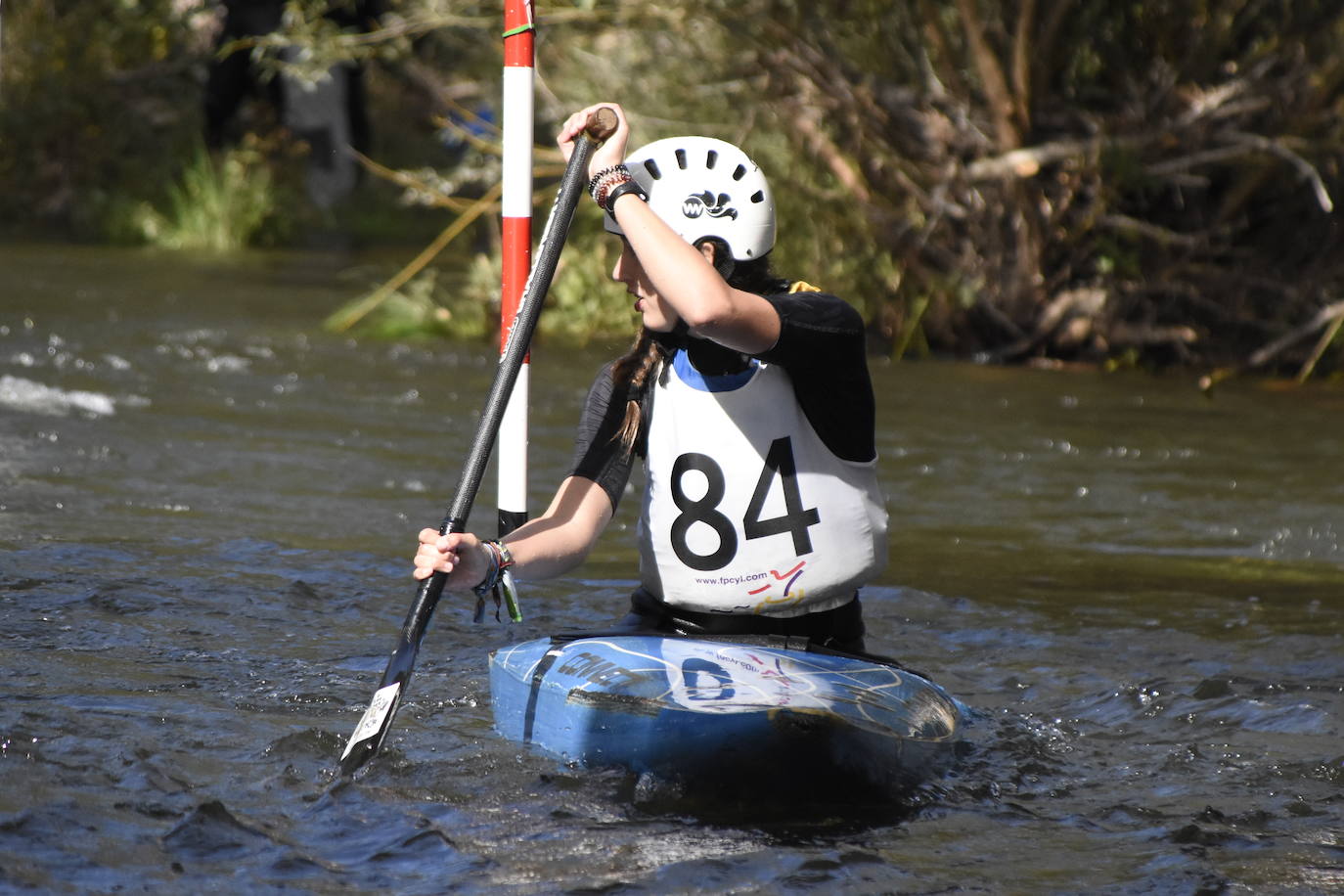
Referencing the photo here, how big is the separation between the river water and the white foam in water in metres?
0.03

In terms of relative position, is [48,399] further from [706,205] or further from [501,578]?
[706,205]

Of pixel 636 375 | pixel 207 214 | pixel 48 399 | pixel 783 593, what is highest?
pixel 207 214

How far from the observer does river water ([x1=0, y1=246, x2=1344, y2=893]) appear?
3.49 m

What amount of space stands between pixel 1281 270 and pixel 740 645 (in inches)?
309

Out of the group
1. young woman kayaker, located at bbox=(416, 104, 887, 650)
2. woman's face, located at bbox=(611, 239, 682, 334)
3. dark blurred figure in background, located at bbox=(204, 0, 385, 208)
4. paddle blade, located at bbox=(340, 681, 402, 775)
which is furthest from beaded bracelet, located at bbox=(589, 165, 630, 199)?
dark blurred figure in background, located at bbox=(204, 0, 385, 208)

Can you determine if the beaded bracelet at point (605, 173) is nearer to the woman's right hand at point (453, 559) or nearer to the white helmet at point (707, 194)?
the white helmet at point (707, 194)

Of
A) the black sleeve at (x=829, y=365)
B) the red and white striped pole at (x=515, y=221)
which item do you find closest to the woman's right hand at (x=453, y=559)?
the black sleeve at (x=829, y=365)

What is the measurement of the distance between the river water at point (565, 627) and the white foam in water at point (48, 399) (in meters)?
0.03

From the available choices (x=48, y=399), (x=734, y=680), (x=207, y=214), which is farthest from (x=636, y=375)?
(x=207, y=214)

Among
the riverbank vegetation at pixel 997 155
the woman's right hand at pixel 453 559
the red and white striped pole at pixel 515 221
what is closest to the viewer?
the woman's right hand at pixel 453 559

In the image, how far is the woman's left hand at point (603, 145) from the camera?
3846 millimetres

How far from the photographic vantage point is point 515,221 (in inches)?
182

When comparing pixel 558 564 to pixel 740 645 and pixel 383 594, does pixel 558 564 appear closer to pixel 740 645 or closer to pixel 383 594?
pixel 740 645

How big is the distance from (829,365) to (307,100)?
15537 mm
